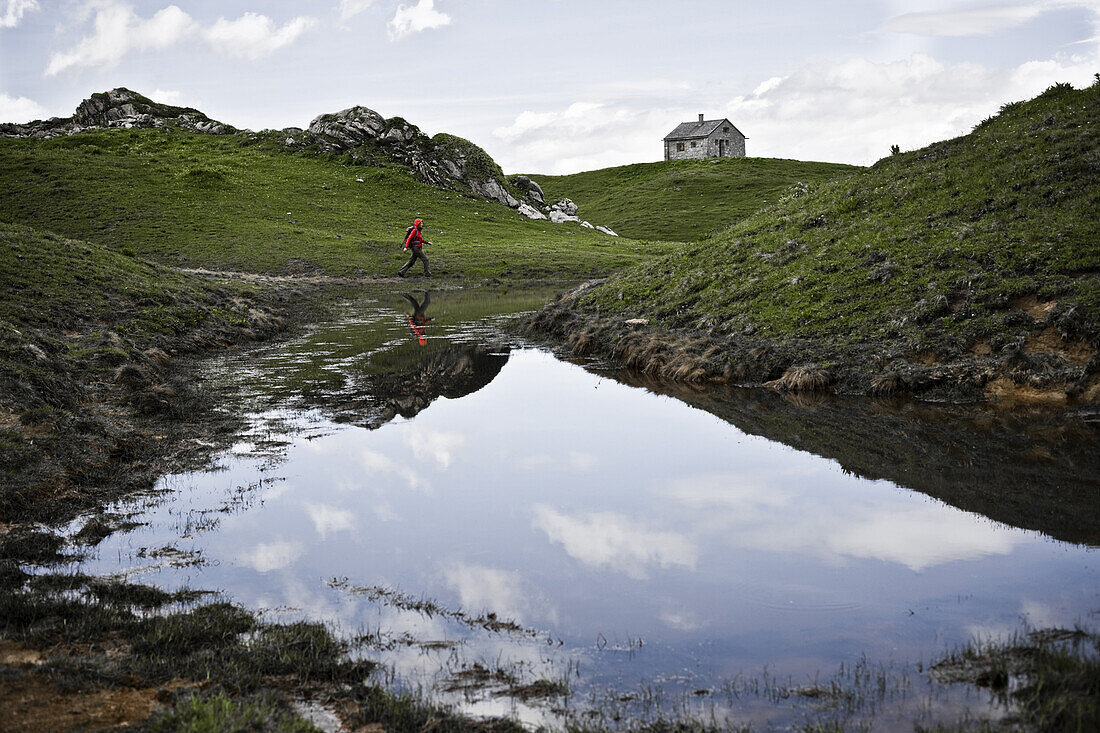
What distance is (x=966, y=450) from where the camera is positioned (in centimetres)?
1525

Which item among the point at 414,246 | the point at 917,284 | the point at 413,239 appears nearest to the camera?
the point at 917,284

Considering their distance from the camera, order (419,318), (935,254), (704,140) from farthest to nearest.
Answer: (704,140)
(419,318)
(935,254)

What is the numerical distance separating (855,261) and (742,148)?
157 metres

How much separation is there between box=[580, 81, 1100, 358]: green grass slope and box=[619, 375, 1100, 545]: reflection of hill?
3.56 m

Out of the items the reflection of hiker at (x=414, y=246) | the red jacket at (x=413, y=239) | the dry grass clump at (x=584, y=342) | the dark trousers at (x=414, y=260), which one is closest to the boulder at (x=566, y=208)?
the dark trousers at (x=414, y=260)

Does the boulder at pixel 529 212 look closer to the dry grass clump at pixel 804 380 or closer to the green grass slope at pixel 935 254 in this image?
the green grass slope at pixel 935 254

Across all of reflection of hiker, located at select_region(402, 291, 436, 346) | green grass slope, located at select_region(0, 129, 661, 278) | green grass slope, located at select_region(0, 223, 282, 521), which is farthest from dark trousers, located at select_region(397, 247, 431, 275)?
green grass slope, located at select_region(0, 223, 282, 521)

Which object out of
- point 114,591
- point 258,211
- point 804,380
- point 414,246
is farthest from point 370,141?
point 114,591

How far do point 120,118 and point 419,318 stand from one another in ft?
348

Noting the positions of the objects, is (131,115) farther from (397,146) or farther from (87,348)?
(87,348)

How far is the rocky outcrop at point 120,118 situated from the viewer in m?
123

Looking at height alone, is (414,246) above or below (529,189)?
below

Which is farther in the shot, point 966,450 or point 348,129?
point 348,129

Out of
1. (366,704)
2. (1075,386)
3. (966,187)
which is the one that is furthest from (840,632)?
(966,187)
